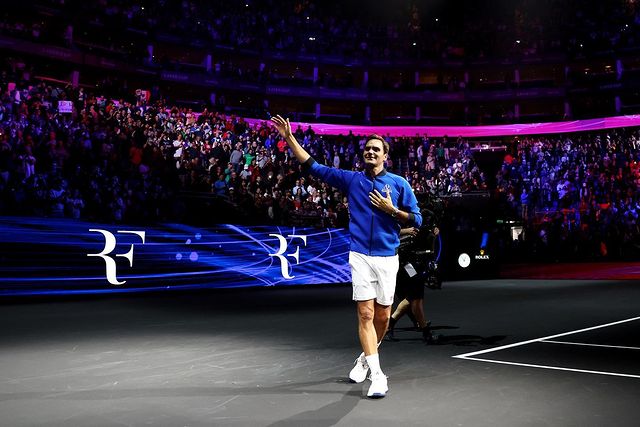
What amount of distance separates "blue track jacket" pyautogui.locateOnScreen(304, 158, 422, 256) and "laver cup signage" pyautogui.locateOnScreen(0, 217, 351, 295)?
9.95 metres

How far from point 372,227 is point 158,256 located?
10.9m

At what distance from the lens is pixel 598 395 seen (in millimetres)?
5133

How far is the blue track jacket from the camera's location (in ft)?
17.7

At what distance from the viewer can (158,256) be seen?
15.4 metres

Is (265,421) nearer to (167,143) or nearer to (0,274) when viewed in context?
(0,274)

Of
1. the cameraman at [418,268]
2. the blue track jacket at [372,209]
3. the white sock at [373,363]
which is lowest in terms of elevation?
the white sock at [373,363]

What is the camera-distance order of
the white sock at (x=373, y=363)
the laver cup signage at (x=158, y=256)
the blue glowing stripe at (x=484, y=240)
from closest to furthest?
the white sock at (x=373, y=363)
the laver cup signage at (x=158, y=256)
the blue glowing stripe at (x=484, y=240)

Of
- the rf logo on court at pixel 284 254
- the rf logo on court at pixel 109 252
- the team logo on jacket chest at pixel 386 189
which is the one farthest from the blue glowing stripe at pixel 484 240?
the team logo on jacket chest at pixel 386 189

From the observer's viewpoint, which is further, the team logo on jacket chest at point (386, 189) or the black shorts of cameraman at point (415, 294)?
the black shorts of cameraman at point (415, 294)

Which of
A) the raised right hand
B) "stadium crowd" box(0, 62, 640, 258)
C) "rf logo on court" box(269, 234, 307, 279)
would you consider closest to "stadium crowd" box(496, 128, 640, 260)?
"stadium crowd" box(0, 62, 640, 258)

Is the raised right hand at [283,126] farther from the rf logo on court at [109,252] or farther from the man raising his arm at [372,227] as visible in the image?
the rf logo on court at [109,252]

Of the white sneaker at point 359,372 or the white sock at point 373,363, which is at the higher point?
the white sock at point 373,363

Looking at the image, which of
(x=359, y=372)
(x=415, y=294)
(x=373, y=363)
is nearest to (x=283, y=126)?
(x=373, y=363)

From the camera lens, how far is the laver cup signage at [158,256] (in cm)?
1347
